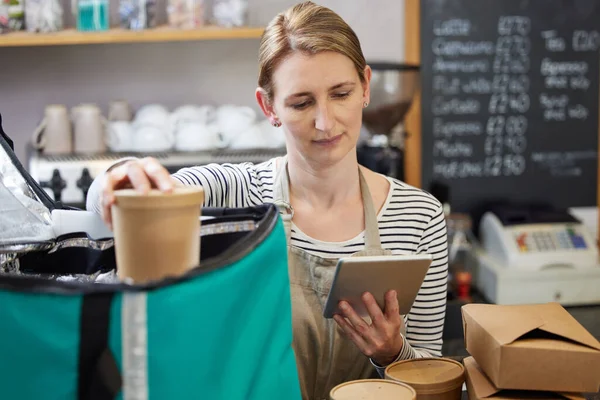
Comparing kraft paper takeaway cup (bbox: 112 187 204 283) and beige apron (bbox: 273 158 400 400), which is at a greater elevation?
kraft paper takeaway cup (bbox: 112 187 204 283)

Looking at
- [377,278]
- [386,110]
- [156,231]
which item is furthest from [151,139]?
[156,231]

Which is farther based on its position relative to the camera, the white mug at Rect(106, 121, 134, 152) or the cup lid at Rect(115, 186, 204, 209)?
the white mug at Rect(106, 121, 134, 152)

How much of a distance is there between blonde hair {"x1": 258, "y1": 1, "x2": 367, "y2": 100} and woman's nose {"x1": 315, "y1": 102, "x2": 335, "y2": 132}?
4.0 inches

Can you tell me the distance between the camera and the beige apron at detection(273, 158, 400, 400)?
1.55m

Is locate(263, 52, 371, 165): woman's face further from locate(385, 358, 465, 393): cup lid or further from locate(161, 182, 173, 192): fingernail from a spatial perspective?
locate(161, 182, 173, 192): fingernail

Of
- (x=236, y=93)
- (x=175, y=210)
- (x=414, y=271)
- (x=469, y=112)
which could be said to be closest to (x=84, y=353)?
(x=175, y=210)

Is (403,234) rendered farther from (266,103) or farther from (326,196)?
(266,103)

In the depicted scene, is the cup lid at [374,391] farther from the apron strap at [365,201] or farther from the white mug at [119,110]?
the white mug at [119,110]

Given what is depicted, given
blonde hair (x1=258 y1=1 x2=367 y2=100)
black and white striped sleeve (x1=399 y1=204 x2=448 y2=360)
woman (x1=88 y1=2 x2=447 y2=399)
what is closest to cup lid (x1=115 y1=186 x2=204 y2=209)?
woman (x1=88 y1=2 x2=447 y2=399)

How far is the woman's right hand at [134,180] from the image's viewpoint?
88cm

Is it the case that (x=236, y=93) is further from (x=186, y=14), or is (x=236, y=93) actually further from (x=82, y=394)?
(x=82, y=394)

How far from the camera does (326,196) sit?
1620mm

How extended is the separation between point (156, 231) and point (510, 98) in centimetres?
285

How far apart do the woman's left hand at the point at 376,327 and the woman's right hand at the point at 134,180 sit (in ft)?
1.37
